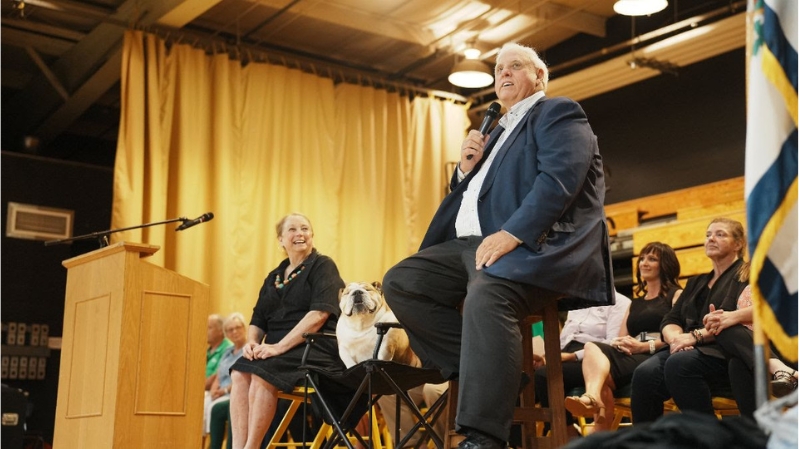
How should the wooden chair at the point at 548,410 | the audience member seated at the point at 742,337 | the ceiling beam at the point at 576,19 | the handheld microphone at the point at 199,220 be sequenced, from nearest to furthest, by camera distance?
the wooden chair at the point at 548,410 < the audience member seated at the point at 742,337 < the handheld microphone at the point at 199,220 < the ceiling beam at the point at 576,19

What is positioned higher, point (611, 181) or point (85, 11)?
point (85, 11)

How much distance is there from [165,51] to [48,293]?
304 cm

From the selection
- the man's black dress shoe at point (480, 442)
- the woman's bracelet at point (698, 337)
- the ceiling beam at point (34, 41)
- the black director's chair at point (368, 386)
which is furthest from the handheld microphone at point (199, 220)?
the ceiling beam at point (34, 41)

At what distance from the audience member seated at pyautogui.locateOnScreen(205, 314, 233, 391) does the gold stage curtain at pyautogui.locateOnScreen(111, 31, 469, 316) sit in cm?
44

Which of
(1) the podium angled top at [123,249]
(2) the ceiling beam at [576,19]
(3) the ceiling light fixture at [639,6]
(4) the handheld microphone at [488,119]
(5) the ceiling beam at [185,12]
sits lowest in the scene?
(1) the podium angled top at [123,249]

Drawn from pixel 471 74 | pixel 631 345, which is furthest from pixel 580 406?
pixel 471 74

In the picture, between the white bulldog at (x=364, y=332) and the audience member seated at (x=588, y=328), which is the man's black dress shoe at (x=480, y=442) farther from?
the audience member seated at (x=588, y=328)

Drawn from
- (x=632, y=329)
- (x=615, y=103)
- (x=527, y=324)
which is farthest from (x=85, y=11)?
(x=527, y=324)

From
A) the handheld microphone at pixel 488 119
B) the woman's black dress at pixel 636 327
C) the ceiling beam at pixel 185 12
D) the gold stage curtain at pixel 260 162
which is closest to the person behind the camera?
the handheld microphone at pixel 488 119

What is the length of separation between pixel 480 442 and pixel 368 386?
1.10 m

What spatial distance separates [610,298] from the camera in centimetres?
284

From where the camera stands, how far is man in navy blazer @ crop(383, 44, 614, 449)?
2.54 meters

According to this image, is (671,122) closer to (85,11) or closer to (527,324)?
(85,11)

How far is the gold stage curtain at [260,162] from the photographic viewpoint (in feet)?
24.2
